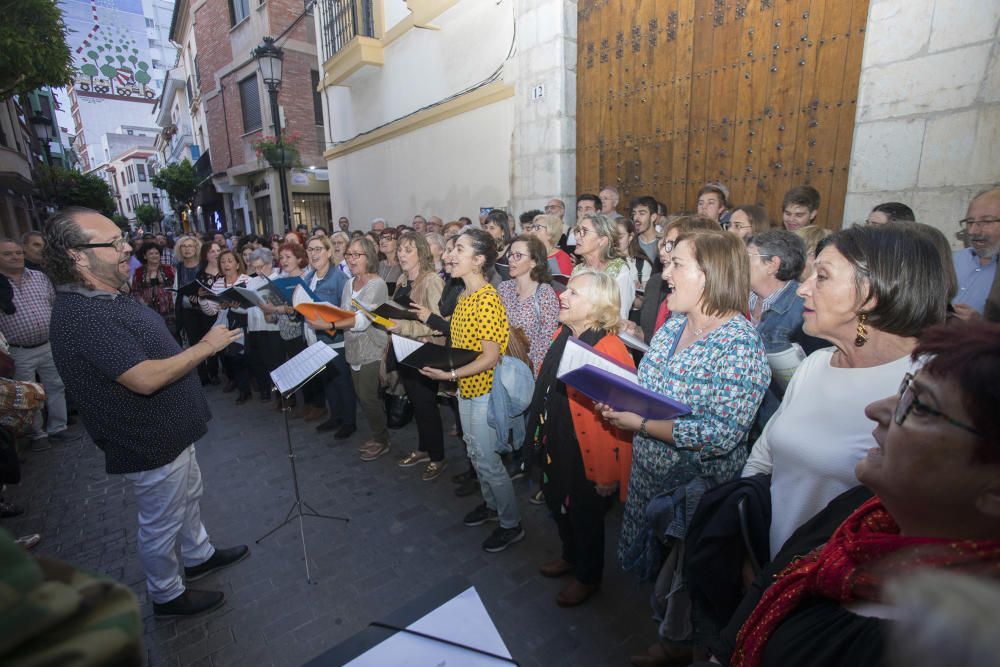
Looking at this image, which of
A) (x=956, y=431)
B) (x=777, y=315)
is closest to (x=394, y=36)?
(x=777, y=315)

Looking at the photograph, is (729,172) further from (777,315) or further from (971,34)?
(777,315)

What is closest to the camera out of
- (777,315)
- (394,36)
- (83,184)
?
(777,315)

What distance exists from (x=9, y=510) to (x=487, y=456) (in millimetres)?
4113

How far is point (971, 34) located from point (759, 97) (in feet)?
5.98

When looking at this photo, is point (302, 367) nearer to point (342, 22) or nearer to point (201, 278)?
point (201, 278)

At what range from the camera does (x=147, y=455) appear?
2.44 metres

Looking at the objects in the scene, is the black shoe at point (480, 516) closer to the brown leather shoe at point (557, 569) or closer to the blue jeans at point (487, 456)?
the blue jeans at point (487, 456)

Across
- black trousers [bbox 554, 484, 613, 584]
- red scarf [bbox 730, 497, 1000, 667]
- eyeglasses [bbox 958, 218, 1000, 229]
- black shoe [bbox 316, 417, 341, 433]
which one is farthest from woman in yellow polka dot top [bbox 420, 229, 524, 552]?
eyeglasses [bbox 958, 218, 1000, 229]

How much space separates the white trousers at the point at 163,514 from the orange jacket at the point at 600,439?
2257 mm

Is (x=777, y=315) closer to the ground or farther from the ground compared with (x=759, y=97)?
closer to the ground

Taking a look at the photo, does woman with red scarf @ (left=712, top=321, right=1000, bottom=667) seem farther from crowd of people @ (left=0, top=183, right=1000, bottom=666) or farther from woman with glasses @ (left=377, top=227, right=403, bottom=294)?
woman with glasses @ (left=377, top=227, right=403, bottom=294)

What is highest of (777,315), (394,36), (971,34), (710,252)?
(394,36)

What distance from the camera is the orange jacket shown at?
2.49 m

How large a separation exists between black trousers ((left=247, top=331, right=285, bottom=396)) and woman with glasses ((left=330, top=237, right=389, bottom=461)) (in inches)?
53.7
